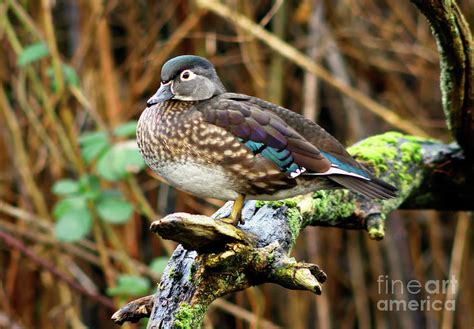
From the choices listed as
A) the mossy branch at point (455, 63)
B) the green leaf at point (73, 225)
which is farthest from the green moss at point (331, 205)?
the green leaf at point (73, 225)

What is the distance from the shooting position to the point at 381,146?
2488 mm

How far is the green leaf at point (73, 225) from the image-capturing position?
2.91 metres

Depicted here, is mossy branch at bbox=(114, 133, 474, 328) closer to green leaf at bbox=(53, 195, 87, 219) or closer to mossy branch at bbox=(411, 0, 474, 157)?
mossy branch at bbox=(411, 0, 474, 157)

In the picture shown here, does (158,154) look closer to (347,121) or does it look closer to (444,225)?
(347,121)

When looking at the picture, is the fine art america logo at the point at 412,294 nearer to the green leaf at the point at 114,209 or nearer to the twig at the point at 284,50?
the twig at the point at 284,50

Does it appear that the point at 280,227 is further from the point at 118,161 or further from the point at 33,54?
the point at 33,54

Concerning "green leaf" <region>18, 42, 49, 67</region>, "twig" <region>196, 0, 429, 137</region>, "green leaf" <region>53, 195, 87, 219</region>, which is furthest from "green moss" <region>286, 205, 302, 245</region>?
"twig" <region>196, 0, 429, 137</region>

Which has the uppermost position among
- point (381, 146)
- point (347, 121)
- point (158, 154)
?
point (158, 154)

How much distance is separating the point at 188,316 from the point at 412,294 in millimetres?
3131

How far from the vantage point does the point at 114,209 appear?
3016 mm

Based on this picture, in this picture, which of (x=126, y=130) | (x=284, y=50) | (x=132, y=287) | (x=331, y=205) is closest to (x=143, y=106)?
(x=284, y=50)

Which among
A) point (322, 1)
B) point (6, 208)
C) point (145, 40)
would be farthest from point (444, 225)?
point (6, 208)

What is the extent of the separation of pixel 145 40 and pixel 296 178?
2124 mm

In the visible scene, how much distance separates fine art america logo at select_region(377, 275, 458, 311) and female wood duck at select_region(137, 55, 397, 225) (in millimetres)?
2203
